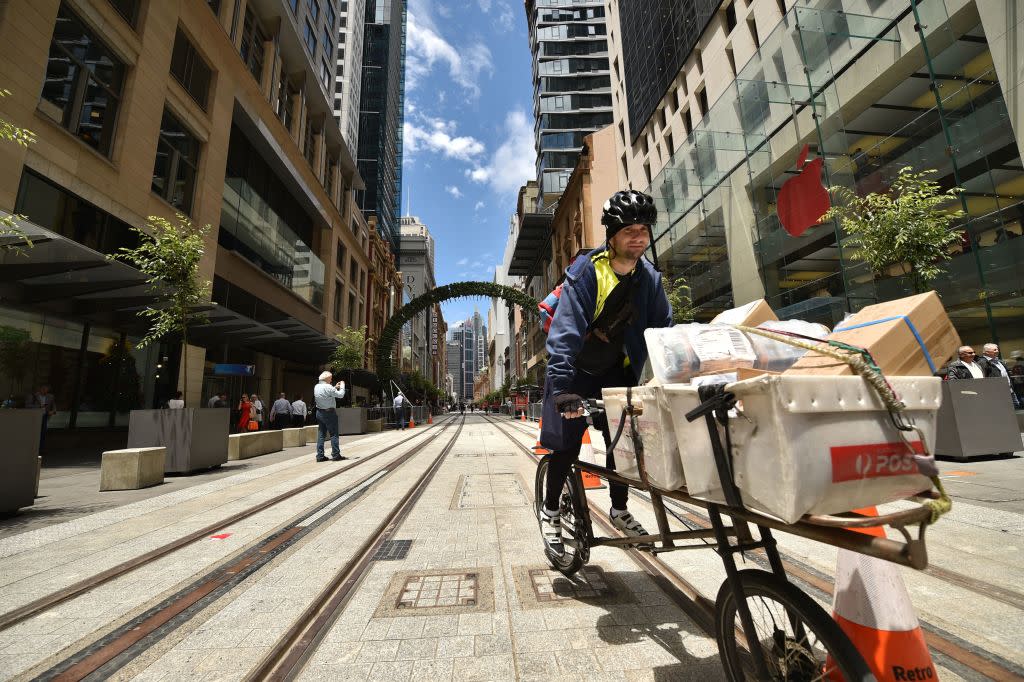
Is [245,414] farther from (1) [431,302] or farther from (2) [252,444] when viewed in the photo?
(1) [431,302]

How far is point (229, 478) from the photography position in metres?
7.47

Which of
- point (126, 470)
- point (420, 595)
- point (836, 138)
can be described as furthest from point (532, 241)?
point (420, 595)

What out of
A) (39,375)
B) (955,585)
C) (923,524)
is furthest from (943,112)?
(39,375)

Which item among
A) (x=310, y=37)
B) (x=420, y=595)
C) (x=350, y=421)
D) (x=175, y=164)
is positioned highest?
(x=310, y=37)

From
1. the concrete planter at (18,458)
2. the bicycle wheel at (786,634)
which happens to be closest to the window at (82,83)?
the concrete planter at (18,458)

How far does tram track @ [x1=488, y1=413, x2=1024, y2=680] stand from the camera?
181 centimetres

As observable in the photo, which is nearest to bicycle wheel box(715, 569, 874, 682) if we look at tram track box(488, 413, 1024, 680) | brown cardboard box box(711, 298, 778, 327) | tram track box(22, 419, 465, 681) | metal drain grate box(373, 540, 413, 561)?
tram track box(488, 413, 1024, 680)

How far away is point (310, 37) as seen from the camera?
1112 inches

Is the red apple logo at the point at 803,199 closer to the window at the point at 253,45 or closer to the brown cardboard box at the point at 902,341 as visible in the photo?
the brown cardboard box at the point at 902,341

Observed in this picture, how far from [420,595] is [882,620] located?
2278 mm

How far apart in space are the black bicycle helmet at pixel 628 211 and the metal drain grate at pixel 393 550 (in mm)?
2849

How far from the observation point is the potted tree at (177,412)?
7.84 m

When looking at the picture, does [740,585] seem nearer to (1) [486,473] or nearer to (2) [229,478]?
(1) [486,473]

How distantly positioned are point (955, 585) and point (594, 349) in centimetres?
254
